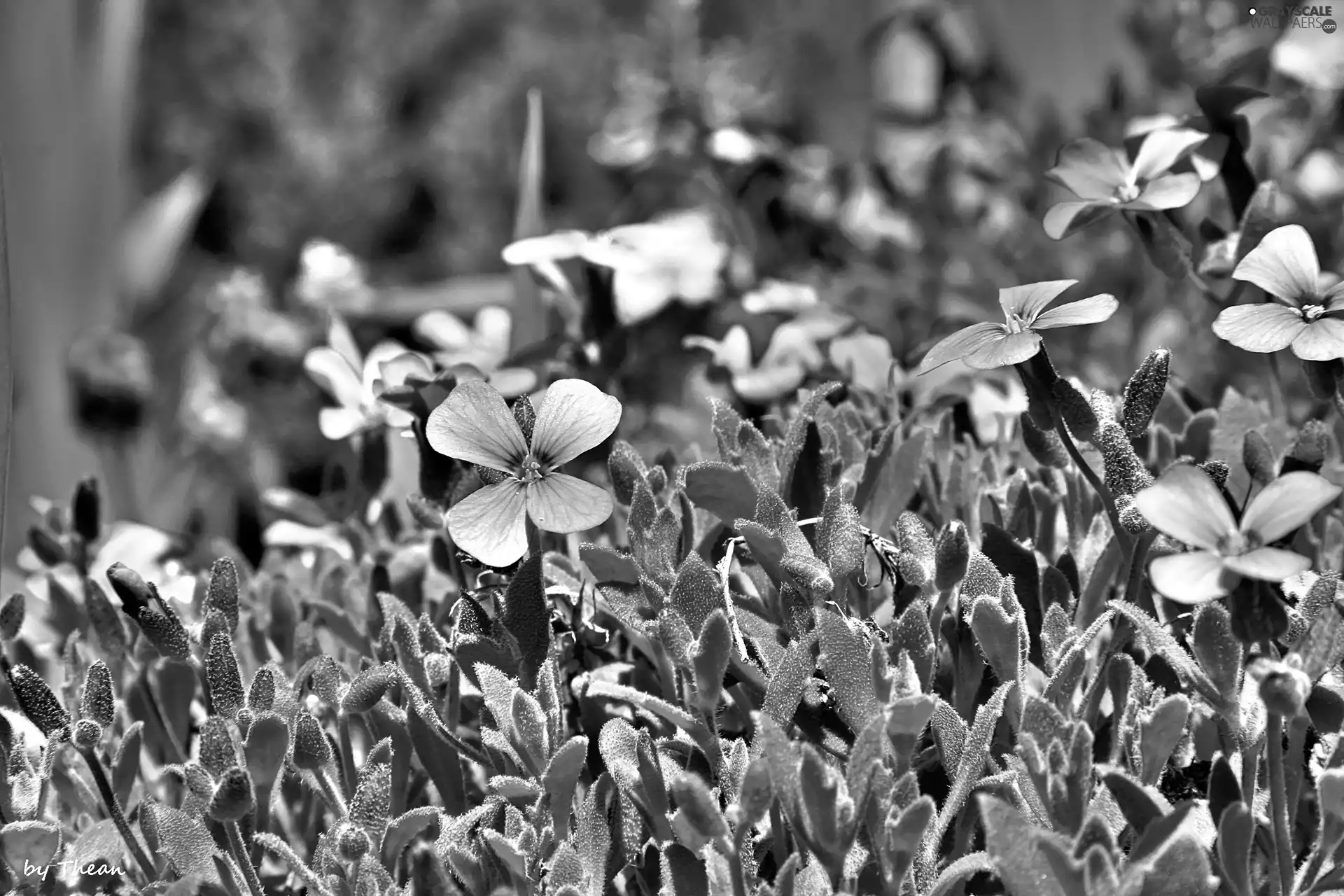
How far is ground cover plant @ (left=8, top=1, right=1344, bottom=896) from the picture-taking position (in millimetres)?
703

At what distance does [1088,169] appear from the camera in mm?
1058

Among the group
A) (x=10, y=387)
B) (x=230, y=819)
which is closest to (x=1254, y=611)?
(x=230, y=819)

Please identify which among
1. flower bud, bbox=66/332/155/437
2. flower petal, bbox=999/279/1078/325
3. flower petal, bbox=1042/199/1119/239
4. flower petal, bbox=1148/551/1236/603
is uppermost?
flower petal, bbox=1042/199/1119/239

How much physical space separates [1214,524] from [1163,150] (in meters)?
0.47

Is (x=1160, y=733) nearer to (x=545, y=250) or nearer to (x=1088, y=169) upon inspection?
(x=1088, y=169)

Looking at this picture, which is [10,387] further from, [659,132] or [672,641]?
[659,132]

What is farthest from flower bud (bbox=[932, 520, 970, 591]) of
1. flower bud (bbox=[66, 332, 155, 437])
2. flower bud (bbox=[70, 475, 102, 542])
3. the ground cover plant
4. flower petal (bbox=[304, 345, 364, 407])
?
flower bud (bbox=[66, 332, 155, 437])

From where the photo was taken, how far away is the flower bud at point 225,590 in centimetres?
91

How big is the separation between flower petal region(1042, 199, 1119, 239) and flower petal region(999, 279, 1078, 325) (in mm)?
163

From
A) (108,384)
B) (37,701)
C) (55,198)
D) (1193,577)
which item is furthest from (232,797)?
(55,198)

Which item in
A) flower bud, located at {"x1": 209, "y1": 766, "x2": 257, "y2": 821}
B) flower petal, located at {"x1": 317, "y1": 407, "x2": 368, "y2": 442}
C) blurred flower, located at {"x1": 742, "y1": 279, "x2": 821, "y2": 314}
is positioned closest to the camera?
flower bud, located at {"x1": 209, "y1": 766, "x2": 257, "y2": 821}

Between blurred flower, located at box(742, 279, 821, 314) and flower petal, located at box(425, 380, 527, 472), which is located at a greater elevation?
flower petal, located at box(425, 380, 527, 472)

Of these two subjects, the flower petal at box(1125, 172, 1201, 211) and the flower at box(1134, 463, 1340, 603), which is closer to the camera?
the flower at box(1134, 463, 1340, 603)

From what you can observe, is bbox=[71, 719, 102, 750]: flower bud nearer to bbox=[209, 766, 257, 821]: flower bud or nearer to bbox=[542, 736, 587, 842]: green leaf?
bbox=[209, 766, 257, 821]: flower bud
